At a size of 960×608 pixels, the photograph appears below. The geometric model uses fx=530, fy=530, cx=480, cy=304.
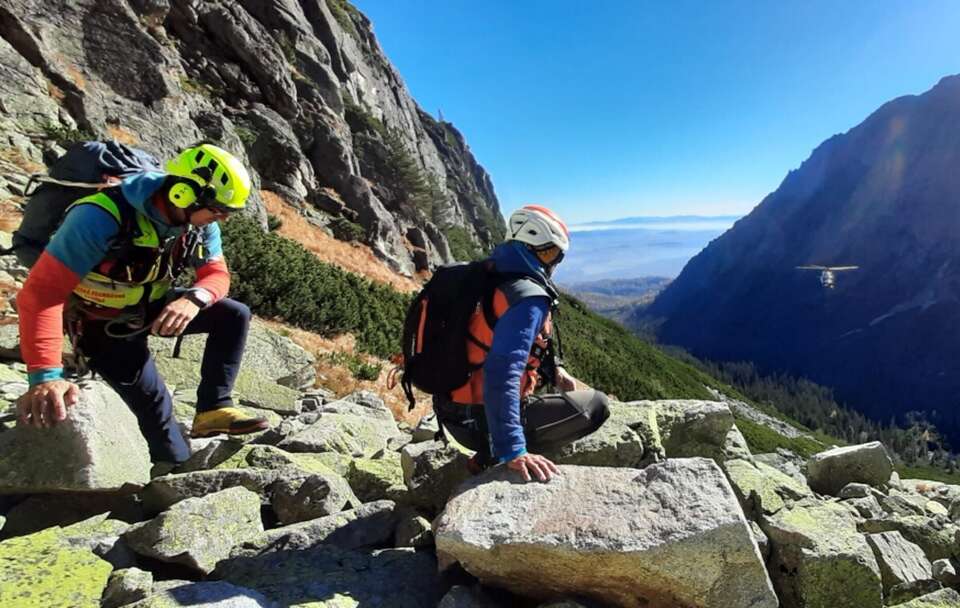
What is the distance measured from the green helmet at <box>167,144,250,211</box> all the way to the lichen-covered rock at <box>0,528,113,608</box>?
2463 millimetres

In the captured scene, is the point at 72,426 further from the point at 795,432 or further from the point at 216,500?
the point at 795,432

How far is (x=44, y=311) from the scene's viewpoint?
3586 mm

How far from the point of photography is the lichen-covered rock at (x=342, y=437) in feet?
19.8

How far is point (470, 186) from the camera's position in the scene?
14250 centimetres

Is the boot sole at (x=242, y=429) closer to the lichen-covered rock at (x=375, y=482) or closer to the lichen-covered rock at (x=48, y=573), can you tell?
the lichen-covered rock at (x=375, y=482)

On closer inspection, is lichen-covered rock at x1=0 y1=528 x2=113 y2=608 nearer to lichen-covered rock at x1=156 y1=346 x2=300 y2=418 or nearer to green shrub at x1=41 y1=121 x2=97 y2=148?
lichen-covered rock at x1=156 y1=346 x2=300 y2=418

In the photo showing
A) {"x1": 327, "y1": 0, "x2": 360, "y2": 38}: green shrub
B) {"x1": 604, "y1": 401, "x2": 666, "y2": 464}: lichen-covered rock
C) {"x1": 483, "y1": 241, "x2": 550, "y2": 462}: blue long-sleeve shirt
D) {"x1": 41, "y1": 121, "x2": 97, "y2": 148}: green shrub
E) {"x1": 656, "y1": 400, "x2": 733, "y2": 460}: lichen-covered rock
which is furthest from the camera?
{"x1": 327, "y1": 0, "x2": 360, "y2": 38}: green shrub

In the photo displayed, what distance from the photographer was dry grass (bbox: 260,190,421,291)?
104ft

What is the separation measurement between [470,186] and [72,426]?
14242 centimetres

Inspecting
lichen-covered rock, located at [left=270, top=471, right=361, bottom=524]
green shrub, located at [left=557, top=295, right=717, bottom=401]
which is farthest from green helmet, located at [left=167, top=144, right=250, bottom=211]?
green shrub, located at [left=557, top=295, right=717, bottom=401]

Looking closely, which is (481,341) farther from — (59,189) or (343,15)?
(343,15)

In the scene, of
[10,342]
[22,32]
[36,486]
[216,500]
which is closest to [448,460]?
[216,500]

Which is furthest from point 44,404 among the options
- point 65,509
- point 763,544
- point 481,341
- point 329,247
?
point 329,247

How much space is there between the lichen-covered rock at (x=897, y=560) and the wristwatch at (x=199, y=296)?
20.1ft
